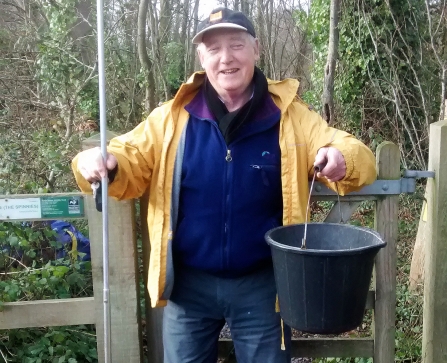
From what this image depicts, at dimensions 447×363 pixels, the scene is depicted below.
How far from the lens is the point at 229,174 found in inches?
87.3

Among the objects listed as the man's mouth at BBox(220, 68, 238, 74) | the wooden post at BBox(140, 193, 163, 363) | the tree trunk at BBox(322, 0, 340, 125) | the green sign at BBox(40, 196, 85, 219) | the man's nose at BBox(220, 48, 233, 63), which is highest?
the tree trunk at BBox(322, 0, 340, 125)

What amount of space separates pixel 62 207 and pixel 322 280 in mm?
1312

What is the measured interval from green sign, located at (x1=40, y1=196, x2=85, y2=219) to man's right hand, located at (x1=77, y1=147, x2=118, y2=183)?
0.51 metres

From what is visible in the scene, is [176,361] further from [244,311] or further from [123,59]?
[123,59]

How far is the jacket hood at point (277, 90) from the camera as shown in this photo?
7.57 feet

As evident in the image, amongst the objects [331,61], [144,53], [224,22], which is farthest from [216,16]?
[331,61]

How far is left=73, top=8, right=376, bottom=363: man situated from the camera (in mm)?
2225

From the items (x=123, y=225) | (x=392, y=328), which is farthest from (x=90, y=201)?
(x=392, y=328)

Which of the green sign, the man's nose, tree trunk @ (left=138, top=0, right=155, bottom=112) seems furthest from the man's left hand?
tree trunk @ (left=138, top=0, right=155, bottom=112)

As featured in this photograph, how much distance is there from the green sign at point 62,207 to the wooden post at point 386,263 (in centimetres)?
150

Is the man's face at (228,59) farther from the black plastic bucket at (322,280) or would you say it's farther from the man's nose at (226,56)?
the black plastic bucket at (322,280)

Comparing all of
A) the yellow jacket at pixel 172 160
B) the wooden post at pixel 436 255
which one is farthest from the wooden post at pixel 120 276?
the wooden post at pixel 436 255

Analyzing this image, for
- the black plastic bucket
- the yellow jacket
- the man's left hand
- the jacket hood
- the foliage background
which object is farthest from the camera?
the foliage background

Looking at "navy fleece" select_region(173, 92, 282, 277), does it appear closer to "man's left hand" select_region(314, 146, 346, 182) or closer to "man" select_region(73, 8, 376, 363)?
"man" select_region(73, 8, 376, 363)
